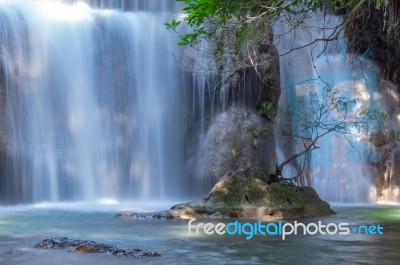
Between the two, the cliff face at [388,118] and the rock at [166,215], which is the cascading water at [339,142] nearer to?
the cliff face at [388,118]

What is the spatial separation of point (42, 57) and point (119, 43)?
2.30m

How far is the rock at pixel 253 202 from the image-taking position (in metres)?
9.41

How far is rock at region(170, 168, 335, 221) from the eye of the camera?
9.41 m

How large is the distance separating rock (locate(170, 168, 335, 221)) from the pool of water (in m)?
0.49

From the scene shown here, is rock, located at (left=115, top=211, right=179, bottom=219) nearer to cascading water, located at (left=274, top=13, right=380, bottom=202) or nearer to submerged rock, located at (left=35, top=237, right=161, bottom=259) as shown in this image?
submerged rock, located at (left=35, top=237, right=161, bottom=259)

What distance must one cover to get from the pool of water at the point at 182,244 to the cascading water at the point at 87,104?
5.10 m

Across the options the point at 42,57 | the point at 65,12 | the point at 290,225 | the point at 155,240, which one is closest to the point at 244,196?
the point at 290,225

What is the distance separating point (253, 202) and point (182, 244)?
3370 mm

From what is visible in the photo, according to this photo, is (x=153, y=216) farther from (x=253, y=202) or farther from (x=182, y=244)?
(x=182, y=244)

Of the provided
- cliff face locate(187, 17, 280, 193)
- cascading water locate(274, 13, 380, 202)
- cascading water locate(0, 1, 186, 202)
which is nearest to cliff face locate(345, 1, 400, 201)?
cascading water locate(274, 13, 380, 202)

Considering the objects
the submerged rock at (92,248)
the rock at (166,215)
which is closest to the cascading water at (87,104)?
the rock at (166,215)

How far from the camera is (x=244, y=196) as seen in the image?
9.76 meters

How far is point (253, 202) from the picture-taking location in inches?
380

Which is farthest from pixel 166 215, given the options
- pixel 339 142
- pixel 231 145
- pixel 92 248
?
pixel 339 142
